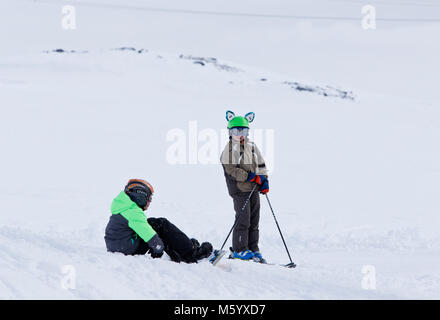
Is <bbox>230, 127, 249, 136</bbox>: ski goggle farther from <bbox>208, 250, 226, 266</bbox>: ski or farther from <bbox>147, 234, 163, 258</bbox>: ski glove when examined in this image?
<bbox>147, 234, 163, 258</bbox>: ski glove

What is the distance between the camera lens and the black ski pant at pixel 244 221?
6.17 m

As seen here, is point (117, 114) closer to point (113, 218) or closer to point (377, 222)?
point (377, 222)

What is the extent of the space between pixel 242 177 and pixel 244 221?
544 mm

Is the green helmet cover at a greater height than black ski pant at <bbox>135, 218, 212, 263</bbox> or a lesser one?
greater

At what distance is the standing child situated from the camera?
20.0 feet

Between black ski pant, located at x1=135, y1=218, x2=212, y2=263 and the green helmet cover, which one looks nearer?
black ski pant, located at x1=135, y1=218, x2=212, y2=263

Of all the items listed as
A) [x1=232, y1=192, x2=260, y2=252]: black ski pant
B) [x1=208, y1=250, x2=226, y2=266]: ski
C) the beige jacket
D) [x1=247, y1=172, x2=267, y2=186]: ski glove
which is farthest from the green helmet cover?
[x1=208, y1=250, x2=226, y2=266]: ski

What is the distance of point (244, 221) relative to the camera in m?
6.16

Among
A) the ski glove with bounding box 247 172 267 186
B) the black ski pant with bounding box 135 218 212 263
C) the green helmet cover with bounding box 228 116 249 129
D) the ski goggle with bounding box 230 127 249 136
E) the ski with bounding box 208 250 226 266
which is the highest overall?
the green helmet cover with bounding box 228 116 249 129

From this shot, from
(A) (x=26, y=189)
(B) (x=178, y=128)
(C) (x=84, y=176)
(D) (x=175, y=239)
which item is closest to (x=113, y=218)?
(D) (x=175, y=239)

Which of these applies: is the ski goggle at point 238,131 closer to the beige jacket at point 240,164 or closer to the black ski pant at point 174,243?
the beige jacket at point 240,164

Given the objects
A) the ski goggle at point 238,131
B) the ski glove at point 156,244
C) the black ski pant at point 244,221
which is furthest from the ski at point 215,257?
the ski goggle at point 238,131

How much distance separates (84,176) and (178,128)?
8.64 meters

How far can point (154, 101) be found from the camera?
2989 cm
